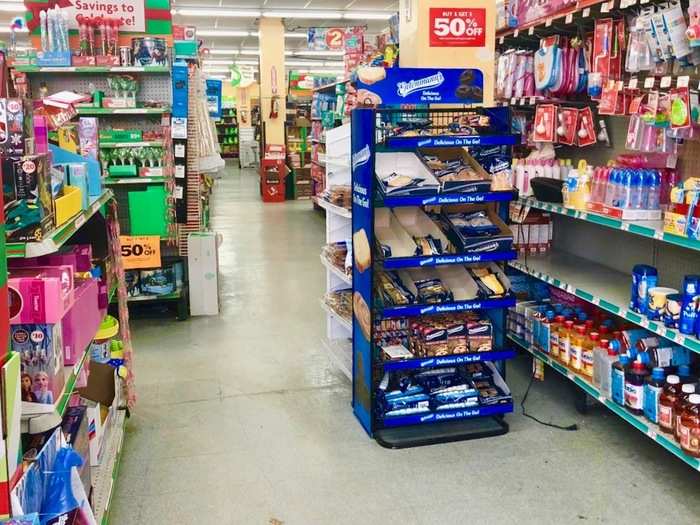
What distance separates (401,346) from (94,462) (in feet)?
5.18

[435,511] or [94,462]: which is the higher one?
[94,462]

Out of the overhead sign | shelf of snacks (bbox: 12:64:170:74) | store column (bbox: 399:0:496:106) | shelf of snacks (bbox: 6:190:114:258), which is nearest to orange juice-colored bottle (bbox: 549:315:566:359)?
the overhead sign

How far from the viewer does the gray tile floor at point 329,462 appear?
3.05m

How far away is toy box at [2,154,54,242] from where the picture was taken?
1.88 meters

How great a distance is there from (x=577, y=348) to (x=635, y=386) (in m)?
0.59

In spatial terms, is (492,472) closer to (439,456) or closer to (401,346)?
(439,456)

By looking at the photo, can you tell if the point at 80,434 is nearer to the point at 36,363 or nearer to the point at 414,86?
the point at 36,363

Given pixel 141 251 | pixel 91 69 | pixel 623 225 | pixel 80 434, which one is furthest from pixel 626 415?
pixel 91 69

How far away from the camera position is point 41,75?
599cm

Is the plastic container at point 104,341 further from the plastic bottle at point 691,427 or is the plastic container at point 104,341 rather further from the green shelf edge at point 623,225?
the plastic bottle at point 691,427

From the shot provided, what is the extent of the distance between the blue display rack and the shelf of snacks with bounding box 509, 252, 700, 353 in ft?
1.53

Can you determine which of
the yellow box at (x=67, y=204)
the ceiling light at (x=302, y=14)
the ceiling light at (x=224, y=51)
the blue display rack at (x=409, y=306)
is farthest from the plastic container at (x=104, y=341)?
the ceiling light at (x=224, y=51)

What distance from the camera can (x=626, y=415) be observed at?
3426 mm

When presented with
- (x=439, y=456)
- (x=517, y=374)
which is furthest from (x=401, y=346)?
(x=517, y=374)
